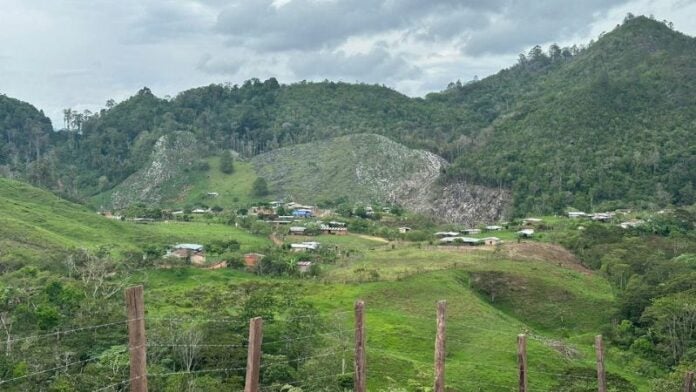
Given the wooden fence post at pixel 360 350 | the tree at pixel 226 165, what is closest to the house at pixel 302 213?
the tree at pixel 226 165

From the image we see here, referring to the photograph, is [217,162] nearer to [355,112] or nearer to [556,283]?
[355,112]

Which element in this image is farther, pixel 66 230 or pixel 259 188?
pixel 259 188

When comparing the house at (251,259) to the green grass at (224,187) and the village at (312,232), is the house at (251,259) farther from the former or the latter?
the green grass at (224,187)

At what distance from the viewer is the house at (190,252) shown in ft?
208

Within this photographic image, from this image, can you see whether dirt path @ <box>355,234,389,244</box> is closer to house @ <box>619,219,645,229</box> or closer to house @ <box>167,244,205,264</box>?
house @ <box>167,244,205,264</box>

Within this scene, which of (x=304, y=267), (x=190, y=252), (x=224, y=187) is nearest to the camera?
(x=304, y=267)

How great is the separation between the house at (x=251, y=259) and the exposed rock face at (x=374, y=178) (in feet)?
183

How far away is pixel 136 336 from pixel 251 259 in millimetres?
52327

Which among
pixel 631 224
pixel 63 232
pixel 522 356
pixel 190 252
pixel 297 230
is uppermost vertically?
pixel 522 356

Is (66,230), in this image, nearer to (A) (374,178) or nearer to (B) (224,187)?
(B) (224,187)

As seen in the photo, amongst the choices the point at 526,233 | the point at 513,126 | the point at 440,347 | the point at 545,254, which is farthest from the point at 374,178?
the point at 440,347

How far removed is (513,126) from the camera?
14138cm

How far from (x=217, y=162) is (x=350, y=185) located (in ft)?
106

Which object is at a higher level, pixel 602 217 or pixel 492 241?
pixel 602 217
